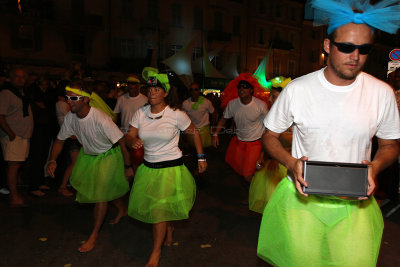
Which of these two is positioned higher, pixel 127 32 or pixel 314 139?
pixel 127 32

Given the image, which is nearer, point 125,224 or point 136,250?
point 136,250

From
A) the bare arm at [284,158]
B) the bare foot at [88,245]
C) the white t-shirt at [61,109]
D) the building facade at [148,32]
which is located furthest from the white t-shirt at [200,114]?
the building facade at [148,32]

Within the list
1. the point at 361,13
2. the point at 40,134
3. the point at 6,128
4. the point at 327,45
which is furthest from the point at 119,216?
the point at 361,13

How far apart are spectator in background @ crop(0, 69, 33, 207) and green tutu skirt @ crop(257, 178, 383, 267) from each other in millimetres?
5128

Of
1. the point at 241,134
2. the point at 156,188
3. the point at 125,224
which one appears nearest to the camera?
the point at 156,188

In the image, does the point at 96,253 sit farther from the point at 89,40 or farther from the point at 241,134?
the point at 89,40

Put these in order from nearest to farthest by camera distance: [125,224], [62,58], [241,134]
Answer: [125,224], [241,134], [62,58]

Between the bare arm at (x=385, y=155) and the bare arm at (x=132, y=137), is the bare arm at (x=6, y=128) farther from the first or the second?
the bare arm at (x=385, y=155)

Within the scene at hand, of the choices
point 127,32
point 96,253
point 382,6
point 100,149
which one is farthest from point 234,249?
point 127,32

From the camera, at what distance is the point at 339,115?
213cm

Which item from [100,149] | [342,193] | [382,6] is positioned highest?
[382,6]

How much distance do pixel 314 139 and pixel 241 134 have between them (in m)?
4.21

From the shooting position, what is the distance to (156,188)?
13.2ft

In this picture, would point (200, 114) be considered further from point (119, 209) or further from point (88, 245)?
point (88, 245)
